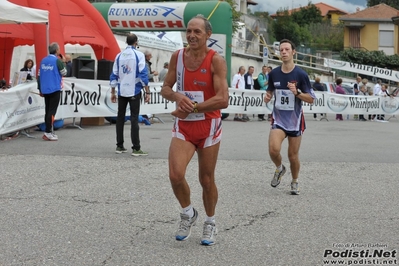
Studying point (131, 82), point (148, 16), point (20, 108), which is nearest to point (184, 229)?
point (131, 82)

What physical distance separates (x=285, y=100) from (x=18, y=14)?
8.08m

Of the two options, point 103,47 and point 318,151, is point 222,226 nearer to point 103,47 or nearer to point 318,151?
point 318,151

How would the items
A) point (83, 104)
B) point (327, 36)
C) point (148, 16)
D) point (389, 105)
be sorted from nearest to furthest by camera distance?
point (83, 104) → point (148, 16) → point (389, 105) → point (327, 36)

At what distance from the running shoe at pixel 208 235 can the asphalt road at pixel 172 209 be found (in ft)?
0.29

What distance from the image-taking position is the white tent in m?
15.0

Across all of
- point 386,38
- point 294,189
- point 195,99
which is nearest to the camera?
point 195,99

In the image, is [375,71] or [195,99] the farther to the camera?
[375,71]

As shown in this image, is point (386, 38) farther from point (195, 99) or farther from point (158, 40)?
point (195, 99)

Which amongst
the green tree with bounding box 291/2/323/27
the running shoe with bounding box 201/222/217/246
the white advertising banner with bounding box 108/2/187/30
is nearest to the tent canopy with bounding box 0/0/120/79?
the white advertising banner with bounding box 108/2/187/30

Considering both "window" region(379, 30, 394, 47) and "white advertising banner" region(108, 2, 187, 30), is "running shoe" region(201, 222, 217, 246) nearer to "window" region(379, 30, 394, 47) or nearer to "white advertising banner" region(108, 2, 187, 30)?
"white advertising banner" region(108, 2, 187, 30)

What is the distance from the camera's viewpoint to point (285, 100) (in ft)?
30.0

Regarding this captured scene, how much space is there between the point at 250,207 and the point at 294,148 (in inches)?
58.0

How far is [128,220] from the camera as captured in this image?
6.95 m

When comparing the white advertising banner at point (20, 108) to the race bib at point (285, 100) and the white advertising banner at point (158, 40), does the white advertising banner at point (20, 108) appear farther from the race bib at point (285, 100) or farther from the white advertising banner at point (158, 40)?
the white advertising banner at point (158, 40)
